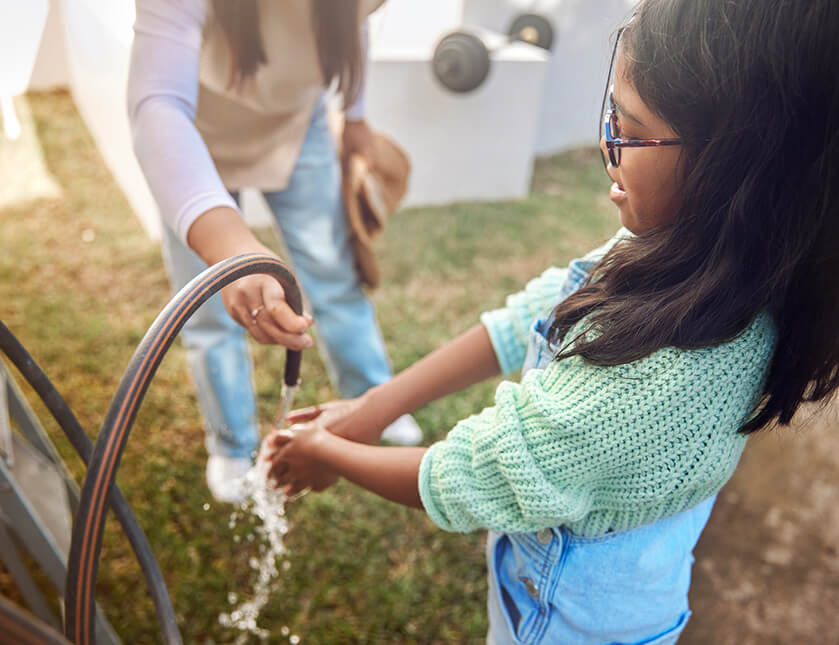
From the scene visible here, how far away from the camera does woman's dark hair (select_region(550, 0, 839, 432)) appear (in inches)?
21.4

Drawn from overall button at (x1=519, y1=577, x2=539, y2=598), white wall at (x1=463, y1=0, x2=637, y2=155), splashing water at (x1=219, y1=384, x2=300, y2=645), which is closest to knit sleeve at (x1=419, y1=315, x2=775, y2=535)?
overall button at (x1=519, y1=577, x2=539, y2=598)

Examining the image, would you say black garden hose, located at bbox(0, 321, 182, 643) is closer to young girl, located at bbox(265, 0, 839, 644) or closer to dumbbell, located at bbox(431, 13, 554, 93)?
young girl, located at bbox(265, 0, 839, 644)

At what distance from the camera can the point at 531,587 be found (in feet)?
2.68

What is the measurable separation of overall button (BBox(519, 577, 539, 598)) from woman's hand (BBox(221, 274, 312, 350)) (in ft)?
1.27

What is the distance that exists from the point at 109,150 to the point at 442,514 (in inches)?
108

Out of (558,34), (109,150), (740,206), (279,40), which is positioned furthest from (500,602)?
(558,34)

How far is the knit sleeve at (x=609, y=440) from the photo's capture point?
64 centimetres

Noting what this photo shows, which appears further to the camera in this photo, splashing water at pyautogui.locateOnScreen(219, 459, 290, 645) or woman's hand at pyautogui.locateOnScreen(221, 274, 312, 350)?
splashing water at pyautogui.locateOnScreen(219, 459, 290, 645)

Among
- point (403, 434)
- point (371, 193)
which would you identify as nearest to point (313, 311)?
point (371, 193)

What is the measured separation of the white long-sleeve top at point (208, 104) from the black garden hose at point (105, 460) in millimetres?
295

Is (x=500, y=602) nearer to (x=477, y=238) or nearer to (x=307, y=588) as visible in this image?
(x=307, y=588)

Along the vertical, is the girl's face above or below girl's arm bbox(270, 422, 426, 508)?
above

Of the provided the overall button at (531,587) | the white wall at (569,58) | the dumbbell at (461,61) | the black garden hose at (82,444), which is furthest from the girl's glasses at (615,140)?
the white wall at (569,58)

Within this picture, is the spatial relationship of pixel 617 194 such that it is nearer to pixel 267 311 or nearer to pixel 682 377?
pixel 682 377
